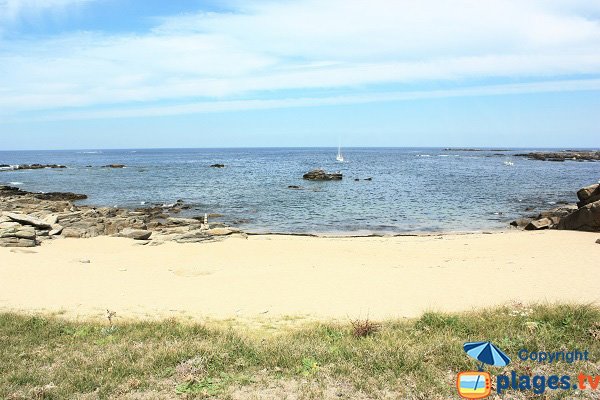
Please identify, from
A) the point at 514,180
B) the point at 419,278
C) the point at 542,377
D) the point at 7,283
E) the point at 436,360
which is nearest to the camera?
the point at 542,377

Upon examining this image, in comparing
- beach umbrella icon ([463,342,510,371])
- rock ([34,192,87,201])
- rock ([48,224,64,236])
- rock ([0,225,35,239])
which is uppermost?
beach umbrella icon ([463,342,510,371])

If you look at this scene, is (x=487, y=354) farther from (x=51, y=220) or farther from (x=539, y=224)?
(x=51, y=220)

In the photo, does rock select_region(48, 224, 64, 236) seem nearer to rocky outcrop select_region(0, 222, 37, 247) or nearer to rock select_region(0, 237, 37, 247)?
rocky outcrop select_region(0, 222, 37, 247)

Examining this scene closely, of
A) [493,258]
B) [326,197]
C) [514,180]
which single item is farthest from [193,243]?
[514,180]

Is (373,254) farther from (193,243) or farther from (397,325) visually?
(397,325)

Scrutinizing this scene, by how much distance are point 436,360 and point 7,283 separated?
1247 centimetres

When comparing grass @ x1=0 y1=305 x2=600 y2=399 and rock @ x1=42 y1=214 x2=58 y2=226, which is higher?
grass @ x1=0 y1=305 x2=600 y2=399

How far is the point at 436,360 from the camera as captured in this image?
6.37 metres

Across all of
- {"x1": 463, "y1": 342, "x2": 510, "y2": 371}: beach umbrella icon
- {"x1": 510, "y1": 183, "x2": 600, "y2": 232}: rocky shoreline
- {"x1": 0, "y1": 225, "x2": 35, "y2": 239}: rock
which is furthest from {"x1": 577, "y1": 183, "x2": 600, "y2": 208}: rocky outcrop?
{"x1": 0, "y1": 225, "x2": 35, "y2": 239}: rock

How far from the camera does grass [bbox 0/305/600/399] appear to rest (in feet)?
18.8

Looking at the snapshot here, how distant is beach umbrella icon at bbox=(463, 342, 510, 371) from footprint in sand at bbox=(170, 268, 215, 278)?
10.4 m

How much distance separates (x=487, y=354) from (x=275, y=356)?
10.1 ft

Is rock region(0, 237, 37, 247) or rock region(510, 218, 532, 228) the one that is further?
rock region(510, 218, 532, 228)

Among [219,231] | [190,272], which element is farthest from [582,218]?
[190,272]
